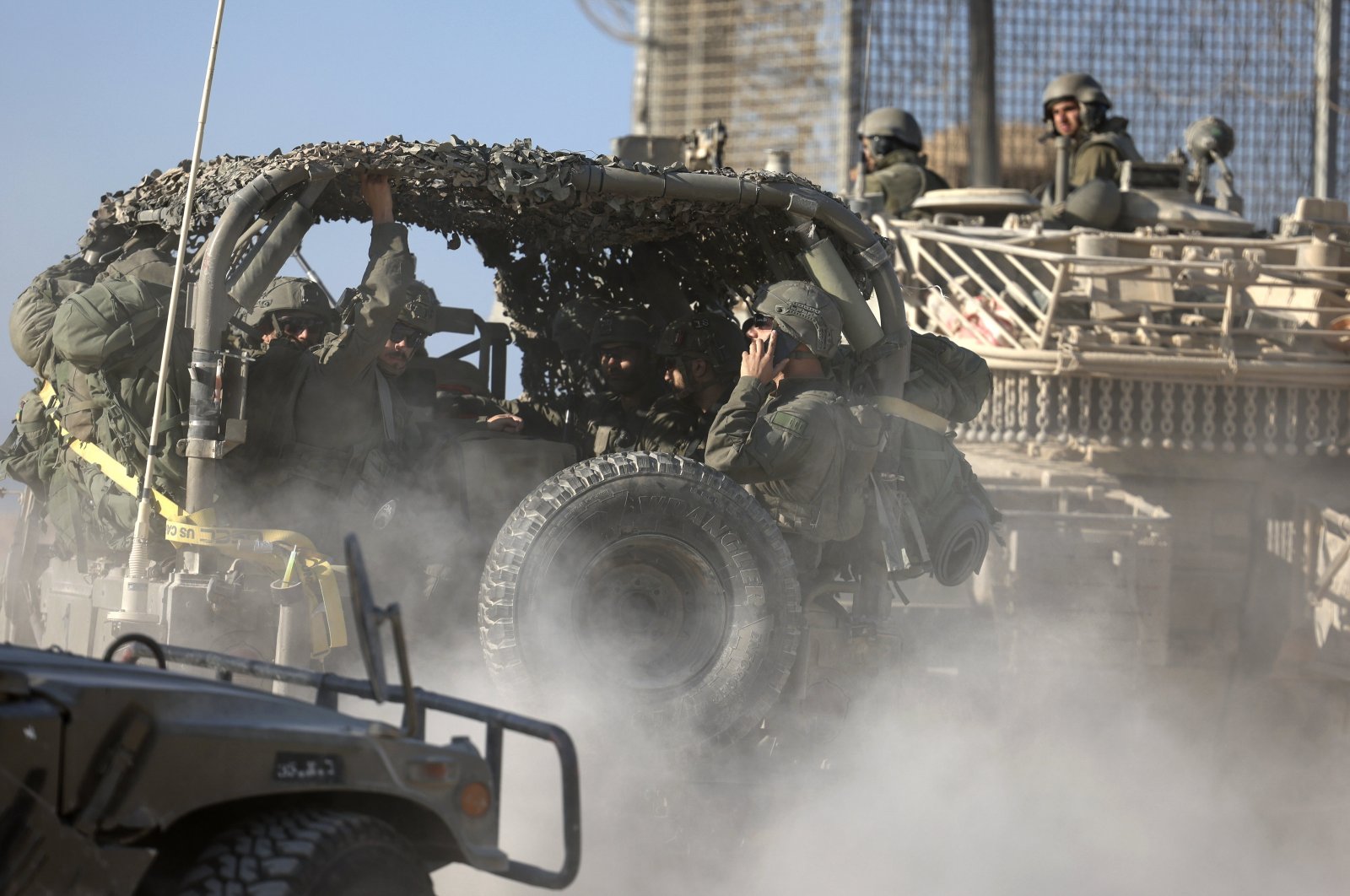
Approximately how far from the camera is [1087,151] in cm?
1402

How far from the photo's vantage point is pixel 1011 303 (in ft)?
40.1

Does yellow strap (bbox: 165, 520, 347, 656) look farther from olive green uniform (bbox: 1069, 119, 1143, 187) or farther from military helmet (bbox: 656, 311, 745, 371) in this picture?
olive green uniform (bbox: 1069, 119, 1143, 187)

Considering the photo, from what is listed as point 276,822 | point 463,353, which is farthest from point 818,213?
point 276,822

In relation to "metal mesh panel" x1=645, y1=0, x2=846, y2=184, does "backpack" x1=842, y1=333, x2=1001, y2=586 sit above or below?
below

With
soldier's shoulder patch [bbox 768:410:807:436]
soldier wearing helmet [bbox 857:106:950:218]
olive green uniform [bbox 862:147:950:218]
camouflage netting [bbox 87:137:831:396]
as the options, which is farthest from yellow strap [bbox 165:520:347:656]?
soldier wearing helmet [bbox 857:106:950:218]

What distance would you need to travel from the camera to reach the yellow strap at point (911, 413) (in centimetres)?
641

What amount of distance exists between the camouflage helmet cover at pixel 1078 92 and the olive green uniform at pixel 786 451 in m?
8.99

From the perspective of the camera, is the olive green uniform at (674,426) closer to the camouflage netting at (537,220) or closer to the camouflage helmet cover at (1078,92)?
the camouflage netting at (537,220)

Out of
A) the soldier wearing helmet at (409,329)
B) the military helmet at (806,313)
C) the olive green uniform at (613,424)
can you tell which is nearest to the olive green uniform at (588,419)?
the olive green uniform at (613,424)

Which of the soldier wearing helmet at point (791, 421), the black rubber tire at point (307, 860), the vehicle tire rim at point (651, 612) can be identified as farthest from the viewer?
the soldier wearing helmet at point (791, 421)

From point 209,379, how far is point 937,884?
3176mm

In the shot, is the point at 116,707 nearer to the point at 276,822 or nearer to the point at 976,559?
the point at 276,822

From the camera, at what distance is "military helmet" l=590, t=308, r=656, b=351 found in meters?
7.11

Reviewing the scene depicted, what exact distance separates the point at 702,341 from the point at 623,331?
439 mm
